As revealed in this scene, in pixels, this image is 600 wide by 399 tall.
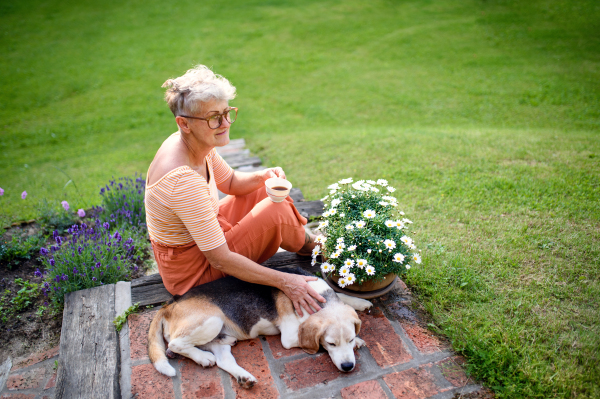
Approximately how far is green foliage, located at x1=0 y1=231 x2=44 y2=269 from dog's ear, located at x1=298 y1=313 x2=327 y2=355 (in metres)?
3.38

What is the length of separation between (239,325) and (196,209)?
37.4 inches

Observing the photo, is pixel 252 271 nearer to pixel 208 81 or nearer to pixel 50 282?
pixel 208 81

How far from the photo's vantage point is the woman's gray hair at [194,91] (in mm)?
2629

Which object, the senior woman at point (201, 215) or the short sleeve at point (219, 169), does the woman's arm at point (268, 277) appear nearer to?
the senior woman at point (201, 215)

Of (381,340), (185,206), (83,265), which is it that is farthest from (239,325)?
(83,265)

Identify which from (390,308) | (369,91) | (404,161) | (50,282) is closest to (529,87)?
(369,91)

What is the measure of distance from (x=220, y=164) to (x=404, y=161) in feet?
11.5

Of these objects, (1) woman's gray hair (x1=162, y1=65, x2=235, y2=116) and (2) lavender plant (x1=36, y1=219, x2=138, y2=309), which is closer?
(1) woman's gray hair (x1=162, y1=65, x2=235, y2=116)

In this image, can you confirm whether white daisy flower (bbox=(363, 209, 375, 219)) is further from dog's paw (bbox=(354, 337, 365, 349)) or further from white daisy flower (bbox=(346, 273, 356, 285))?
dog's paw (bbox=(354, 337, 365, 349))

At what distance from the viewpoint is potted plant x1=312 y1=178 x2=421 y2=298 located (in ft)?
9.57

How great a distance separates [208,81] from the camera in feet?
8.84

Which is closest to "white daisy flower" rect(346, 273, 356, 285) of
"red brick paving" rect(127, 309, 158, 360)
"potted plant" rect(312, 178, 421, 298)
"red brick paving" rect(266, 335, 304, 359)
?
"potted plant" rect(312, 178, 421, 298)

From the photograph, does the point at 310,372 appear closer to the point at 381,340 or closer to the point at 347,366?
the point at 347,366

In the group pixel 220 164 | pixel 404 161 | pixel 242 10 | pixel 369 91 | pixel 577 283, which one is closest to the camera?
pixel 577 283
